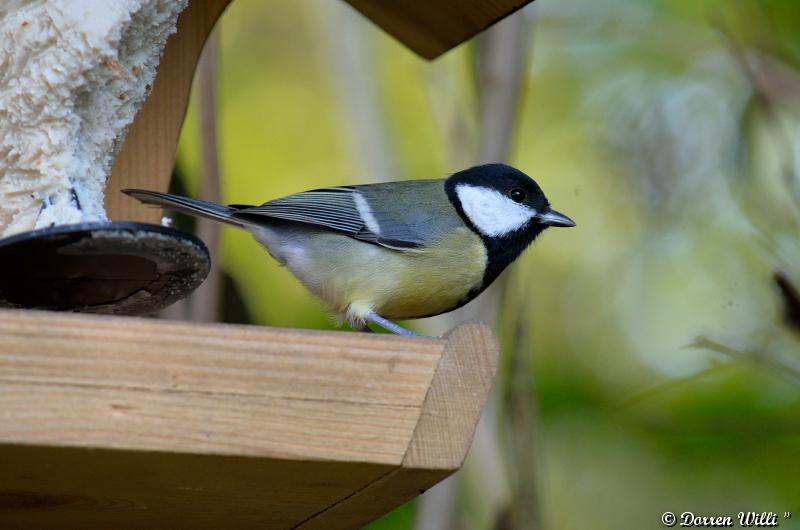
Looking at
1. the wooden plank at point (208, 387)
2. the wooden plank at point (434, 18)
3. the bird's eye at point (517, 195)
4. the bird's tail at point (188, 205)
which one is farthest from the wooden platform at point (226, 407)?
the bird's eye at point (517, 195)

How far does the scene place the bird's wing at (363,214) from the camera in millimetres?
1958

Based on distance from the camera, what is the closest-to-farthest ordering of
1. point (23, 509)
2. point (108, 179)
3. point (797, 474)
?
point (23, 509) → point (108, 179) → point (797, 474)

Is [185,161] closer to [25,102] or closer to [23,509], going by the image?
[25,102]

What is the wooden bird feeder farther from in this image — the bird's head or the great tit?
the bird's head

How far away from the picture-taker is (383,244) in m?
1.95

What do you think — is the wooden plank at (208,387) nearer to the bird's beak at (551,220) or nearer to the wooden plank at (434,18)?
the wooden plank at (434,18)

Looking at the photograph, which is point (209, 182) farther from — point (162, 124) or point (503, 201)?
point (503, 201)

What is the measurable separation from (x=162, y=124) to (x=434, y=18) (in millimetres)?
571

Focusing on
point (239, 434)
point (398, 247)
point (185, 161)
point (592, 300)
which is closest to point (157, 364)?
point (239, 434)

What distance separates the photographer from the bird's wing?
6.42 ft

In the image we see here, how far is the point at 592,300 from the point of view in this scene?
329 cm

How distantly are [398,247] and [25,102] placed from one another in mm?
705

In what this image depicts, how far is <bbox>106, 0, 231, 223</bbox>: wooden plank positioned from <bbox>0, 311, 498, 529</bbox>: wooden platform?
672 mm

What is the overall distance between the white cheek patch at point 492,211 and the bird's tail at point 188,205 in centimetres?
47
